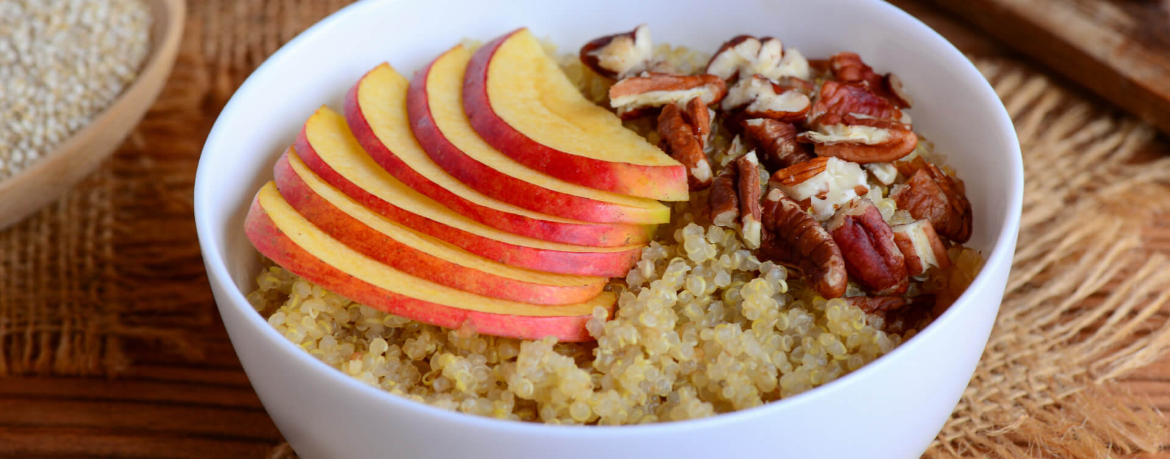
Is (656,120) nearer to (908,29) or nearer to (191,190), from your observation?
(908,29)

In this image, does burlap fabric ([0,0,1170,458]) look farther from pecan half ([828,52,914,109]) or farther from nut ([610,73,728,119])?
nut ([610,73,728,119])

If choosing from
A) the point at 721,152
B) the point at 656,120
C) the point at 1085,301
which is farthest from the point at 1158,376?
the point at 656,120

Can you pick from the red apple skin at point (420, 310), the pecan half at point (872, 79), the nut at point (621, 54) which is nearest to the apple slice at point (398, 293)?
the red apple skin at point (420, 310)

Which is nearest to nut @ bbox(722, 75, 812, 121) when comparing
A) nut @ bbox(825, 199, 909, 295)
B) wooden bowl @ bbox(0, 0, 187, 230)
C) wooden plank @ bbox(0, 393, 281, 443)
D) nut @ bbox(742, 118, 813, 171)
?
nut @ bbox(742, 118, 813, 171)

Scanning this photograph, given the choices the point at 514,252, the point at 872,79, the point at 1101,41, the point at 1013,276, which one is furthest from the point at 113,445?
the point at 1101,41

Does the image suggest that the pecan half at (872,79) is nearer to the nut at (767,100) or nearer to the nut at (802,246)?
the nut at (767,100)

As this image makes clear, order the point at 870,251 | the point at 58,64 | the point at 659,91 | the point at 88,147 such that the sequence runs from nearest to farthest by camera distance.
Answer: the point at 870,251
the point at 659,91
the point at 88,147
the point at 58,64

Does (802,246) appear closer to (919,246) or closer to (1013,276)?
(919,246)
